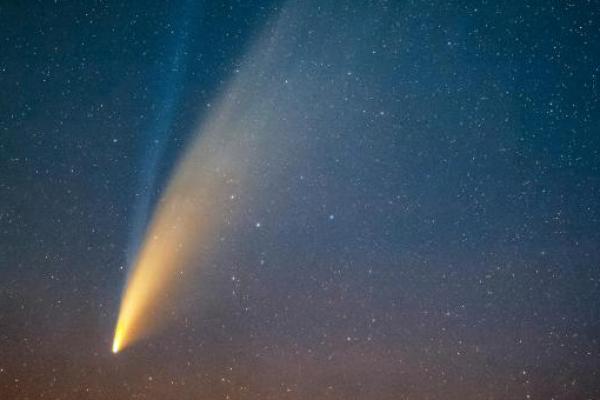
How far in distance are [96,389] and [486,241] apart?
2.38 feet

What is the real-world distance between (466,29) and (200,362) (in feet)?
2.47

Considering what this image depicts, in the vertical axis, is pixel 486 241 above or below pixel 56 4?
below

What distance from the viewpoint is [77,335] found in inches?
36.2

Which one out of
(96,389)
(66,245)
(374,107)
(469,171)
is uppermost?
(374,107)

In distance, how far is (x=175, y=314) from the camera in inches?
37.1

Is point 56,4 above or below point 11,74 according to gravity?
above

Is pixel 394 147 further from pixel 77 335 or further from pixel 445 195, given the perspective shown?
pixel 77 335

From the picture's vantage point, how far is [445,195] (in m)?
0.97

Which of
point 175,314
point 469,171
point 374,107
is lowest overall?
point 175,314

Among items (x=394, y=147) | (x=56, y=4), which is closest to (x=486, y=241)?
(x=394, y=147)

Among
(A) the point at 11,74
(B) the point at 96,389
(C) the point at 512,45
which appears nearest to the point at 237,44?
(A) the point at 11,74

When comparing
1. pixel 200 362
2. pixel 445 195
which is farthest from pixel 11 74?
pixel 445 195

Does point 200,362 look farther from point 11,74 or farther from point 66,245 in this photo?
point 11,74

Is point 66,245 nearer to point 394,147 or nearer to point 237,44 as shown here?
point 237,44
